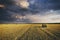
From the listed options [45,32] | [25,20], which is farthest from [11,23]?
[45,32]

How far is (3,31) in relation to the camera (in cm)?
151

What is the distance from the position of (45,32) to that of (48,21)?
0.14 metres

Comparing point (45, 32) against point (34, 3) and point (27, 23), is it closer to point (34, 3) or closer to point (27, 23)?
point (27, 23)

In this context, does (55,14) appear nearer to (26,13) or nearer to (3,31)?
(26,13)

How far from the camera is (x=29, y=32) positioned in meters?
1.48

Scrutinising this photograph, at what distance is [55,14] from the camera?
145 cm

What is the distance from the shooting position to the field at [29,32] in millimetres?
1431

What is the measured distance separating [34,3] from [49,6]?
179 millimetres

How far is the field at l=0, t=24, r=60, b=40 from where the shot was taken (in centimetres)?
143

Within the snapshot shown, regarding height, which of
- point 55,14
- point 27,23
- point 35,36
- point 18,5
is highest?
point 18,5

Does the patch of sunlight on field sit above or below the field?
above

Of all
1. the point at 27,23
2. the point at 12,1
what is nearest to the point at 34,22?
the point at 27,23

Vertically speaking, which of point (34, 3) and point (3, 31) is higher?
point (34, 3)

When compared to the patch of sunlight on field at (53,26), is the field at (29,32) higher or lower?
lower
